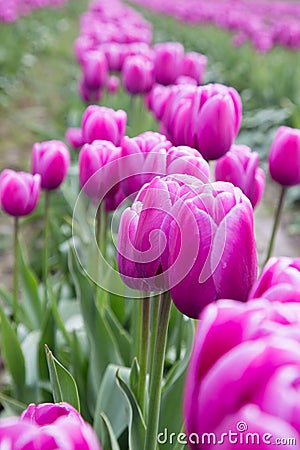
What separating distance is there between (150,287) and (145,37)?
9.88 feet

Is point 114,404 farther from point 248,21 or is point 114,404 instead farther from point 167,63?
point 248,21

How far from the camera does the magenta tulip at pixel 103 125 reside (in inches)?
42.1

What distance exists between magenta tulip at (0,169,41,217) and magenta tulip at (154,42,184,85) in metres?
1.04

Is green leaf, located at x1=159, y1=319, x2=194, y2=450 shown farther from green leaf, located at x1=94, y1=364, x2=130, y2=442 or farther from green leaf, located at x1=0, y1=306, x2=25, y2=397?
green leaf, located at x1=0, y1=306, x2=25, y2=397

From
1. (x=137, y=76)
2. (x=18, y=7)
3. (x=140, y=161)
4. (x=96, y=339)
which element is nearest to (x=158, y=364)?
(x=140, y=161)

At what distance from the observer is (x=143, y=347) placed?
75cm

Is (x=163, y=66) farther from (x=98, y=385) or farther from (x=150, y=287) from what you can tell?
(x=150, y=287)

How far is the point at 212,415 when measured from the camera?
0.33 metres

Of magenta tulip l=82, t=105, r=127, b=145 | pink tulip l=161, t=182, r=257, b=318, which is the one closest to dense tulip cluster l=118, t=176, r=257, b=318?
pink tulip l=161, t=182, r=257, b=318

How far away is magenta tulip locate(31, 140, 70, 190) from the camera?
1.09m

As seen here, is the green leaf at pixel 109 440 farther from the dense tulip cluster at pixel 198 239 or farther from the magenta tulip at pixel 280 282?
the magenta tulip at pixel 280 282

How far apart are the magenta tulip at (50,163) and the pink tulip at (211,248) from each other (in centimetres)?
59

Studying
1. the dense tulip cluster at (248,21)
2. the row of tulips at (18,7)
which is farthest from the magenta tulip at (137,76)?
the row of tulips at (18,7)

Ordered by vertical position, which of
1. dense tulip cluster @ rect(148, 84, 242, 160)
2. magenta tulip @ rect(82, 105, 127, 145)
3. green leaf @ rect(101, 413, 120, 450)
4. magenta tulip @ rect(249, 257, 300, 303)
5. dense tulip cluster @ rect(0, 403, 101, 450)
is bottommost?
green leaf @ rect(101, 413, 120, 450)
